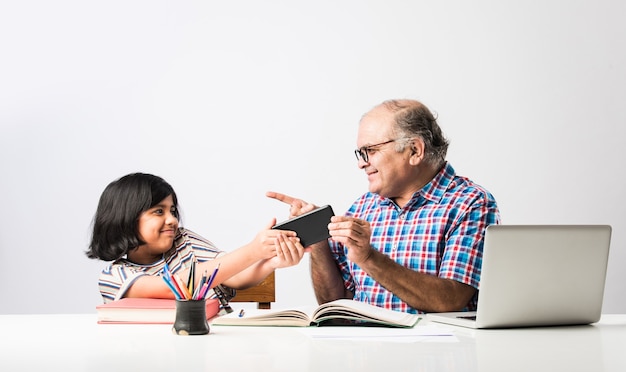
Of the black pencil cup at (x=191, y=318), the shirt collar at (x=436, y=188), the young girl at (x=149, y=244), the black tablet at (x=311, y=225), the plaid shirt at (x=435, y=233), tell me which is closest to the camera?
the black pencil cup at (x=191, y=318)

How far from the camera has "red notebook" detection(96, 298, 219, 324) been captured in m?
1.57

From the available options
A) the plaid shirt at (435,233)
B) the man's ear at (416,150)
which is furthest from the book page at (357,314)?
the man's ear at (416,150)

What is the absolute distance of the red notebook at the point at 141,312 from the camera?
157cm

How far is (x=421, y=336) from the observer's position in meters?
1.34

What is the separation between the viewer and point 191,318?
1.38 meters

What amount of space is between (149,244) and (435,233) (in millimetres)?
830

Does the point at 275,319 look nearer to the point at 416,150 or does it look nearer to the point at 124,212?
the point at 124,212

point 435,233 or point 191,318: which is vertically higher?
point 435,233

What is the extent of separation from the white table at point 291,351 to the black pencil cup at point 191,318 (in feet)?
0.06

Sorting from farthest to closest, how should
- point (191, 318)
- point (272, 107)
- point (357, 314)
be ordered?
point (272, 107)
point (357, 314)
point (191, 318)

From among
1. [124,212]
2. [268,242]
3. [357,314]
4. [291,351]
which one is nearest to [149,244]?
[124,212]

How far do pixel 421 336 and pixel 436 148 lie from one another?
1106 mm

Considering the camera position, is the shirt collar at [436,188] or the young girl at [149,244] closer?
the young girl at [149,244]

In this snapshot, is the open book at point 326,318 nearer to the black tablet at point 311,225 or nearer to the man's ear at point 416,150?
the black tablet at point 311,225
